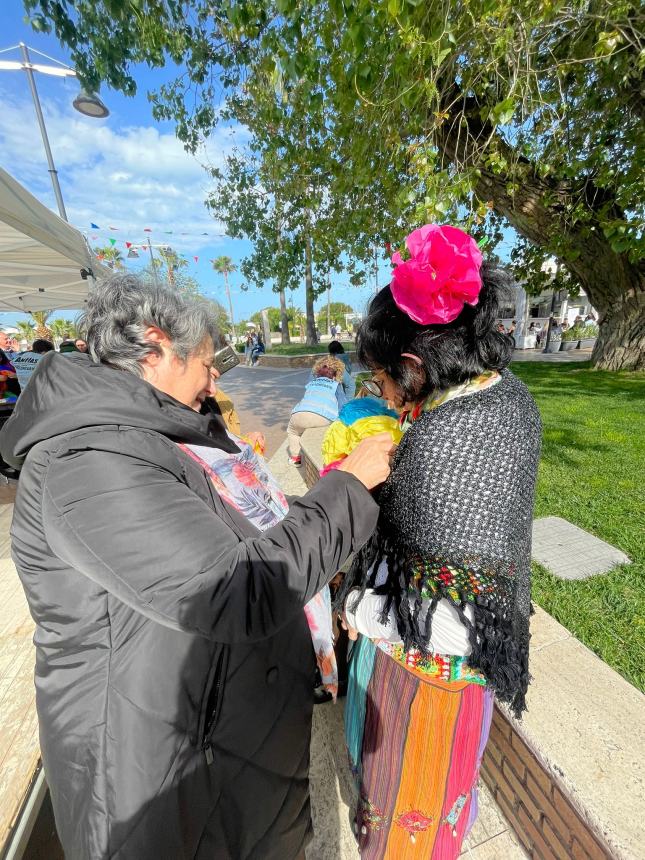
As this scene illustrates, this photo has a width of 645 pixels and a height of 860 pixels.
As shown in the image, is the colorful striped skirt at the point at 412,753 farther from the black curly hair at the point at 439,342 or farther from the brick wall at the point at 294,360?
the brick wall at the point at 294,360

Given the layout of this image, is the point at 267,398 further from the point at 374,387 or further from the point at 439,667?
the point at 439,667

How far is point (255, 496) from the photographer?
1173 millimetres

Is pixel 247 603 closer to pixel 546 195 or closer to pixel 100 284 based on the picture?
pixel 100 284

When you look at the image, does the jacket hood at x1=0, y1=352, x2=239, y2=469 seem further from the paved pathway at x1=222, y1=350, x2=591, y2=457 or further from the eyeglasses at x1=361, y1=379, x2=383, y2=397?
the paved pathway at x1=222, y1=350, x2=591, y2=457

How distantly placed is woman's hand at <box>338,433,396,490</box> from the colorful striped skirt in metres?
0.65

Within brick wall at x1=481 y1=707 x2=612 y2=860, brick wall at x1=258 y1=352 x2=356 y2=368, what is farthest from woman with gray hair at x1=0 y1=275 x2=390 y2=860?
brick wall at x1=258 y1=352 x2=356 y2=368

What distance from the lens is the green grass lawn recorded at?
79.3 inches

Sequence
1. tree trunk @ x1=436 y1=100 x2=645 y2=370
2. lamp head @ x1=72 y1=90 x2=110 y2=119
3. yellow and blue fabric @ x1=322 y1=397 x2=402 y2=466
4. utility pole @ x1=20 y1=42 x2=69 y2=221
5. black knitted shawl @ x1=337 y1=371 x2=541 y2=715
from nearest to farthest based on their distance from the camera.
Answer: black knitted shawl @ x1=337 y1=371 x2=541 y2=715 → yellow and blue fabric @ x1=322 y1=397 x2=402 y2=466 → lamp head @ x1=72 y1=90 x2=110 y2=119 → utility pole @ x1=20 y1=42 x2=69 y2=221 → tree trunk @ x1=436 y1=100 x2=645 y2=370

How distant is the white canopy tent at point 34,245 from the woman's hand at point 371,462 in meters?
1.33

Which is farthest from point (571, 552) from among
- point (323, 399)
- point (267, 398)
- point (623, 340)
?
point (623, 340)

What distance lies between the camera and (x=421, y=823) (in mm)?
1262

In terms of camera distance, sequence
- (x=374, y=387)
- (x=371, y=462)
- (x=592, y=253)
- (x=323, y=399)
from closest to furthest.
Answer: (x=371, y=462), (x=374, y=387), (x=323, y=399), (x=592, y=253)

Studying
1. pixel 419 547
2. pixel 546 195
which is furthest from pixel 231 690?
pixel 546 195

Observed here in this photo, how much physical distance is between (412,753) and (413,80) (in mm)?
4307
